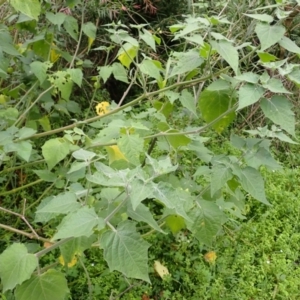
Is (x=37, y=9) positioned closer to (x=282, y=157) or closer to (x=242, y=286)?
(x=242, y=286)

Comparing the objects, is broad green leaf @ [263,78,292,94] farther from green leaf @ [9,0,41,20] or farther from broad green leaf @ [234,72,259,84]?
green leaf @ [9,0,41,20]

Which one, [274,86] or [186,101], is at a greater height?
[274,86]

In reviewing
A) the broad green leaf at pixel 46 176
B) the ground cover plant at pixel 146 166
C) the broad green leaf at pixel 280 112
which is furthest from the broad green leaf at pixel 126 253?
the broad green leaf at pixel 46 176

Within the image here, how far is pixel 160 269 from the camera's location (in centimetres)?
236

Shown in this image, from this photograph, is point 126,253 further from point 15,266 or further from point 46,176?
point 46,176

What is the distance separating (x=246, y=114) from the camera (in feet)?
13.2

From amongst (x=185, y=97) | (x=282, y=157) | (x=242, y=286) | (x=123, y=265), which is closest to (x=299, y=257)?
(x=242, y=286)

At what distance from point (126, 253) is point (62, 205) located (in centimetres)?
26

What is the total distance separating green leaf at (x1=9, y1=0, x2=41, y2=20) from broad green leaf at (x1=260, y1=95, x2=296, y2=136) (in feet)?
2.19

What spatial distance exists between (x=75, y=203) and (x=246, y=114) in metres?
2.98

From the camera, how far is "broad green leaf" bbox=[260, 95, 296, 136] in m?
1.28

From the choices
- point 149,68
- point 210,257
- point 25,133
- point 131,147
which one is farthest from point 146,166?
point 210,257

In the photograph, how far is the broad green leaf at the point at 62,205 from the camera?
1.22m

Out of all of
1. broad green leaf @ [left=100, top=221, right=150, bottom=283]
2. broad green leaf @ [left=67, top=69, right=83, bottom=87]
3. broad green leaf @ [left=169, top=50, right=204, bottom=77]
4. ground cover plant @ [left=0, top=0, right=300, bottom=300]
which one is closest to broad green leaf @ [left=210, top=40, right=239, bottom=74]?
ground cover plant @ [left=0, top=0, right=300, bottom=300]
